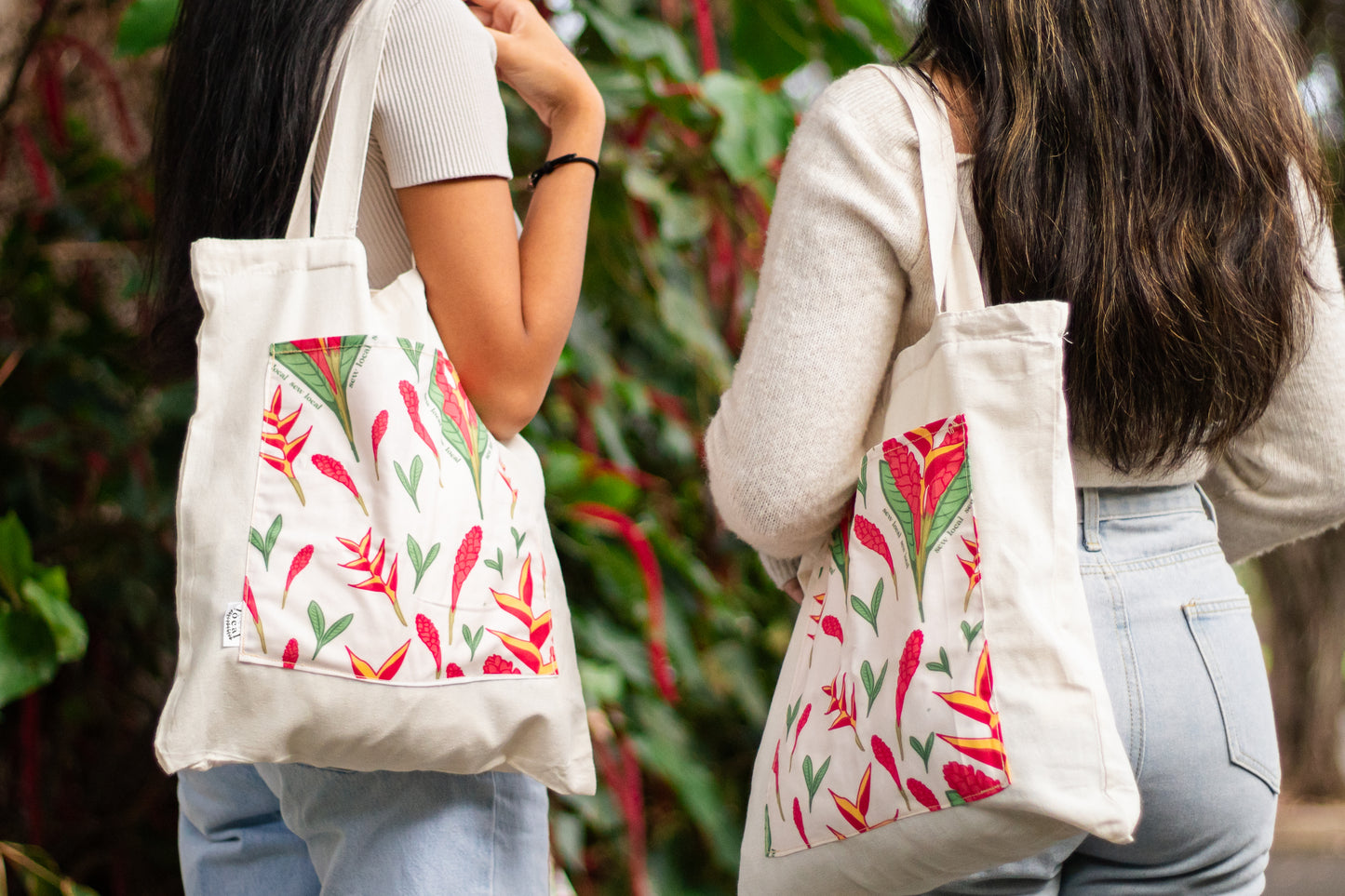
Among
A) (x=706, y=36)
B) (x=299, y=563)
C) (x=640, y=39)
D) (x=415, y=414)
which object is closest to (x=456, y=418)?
(x=415, y=414)

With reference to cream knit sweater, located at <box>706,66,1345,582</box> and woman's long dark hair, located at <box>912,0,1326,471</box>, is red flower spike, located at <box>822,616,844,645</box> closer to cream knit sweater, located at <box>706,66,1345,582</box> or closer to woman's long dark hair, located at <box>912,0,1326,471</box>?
cream knit sweater, located at <box>706,66,1345,582</box>

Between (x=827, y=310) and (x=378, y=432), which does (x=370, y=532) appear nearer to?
(x=378, y=432)

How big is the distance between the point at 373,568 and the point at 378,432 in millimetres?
84

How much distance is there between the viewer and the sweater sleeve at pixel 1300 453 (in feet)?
2.66

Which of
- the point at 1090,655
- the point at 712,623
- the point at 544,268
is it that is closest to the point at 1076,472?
the point at 1090,655

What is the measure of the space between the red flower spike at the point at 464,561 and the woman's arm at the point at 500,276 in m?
0.10

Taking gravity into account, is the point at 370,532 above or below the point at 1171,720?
above

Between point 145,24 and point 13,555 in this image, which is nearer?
point 13,555

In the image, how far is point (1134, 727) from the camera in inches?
26.0

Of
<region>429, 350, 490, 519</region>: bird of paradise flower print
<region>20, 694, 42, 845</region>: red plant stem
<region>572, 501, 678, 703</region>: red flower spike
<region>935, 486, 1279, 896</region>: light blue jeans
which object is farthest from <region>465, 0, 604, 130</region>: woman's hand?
<region>20, 694, 42, 845</region>: red plant stem

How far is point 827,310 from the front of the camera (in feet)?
2.31

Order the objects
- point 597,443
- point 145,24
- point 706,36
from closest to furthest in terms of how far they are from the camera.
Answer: point 145,24
point 706,36
point 597,443

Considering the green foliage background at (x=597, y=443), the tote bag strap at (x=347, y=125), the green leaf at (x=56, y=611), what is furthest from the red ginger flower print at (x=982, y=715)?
the green leaf at (x=56, y=611)

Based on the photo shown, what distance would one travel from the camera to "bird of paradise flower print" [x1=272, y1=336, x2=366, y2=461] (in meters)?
0.68
